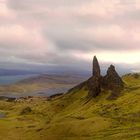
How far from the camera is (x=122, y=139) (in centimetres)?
19475

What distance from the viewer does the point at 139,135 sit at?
641 ft

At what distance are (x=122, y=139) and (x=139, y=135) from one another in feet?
27.3
